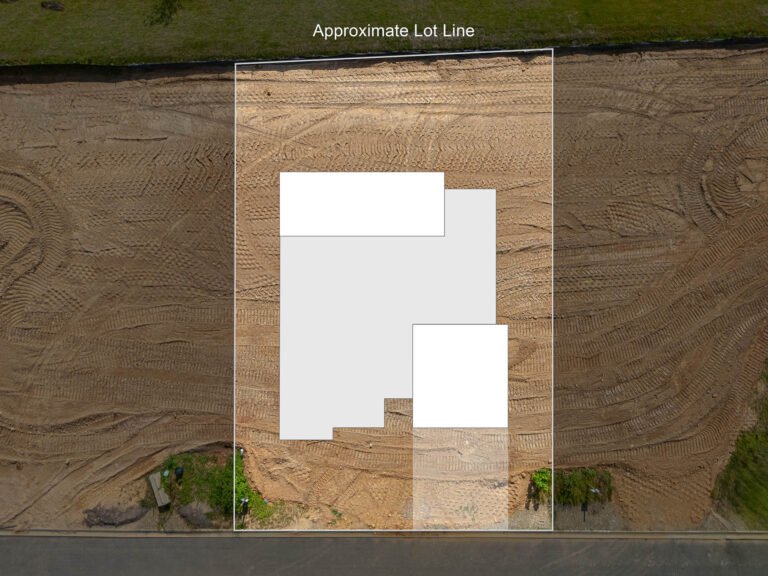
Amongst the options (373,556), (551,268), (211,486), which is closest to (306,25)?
(551,268)

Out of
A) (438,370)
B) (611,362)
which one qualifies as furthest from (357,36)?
(611,362)

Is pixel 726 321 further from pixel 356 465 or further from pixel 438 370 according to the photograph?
pixel 356 465

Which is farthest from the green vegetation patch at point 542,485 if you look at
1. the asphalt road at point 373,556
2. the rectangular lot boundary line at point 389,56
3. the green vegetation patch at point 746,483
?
the rectangular lot boundary line at point 389,56

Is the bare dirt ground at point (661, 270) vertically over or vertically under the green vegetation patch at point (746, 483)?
over

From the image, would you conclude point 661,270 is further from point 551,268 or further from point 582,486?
point 582,486
